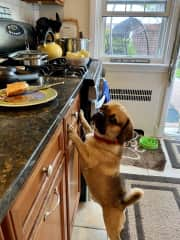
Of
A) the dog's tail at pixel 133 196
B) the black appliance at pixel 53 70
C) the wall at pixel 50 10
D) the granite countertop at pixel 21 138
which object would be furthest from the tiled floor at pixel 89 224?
the wall at pixel 50 10

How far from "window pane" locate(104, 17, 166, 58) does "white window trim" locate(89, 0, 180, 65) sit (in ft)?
0.28

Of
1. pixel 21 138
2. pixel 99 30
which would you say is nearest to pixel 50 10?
Result: pixel 99 30

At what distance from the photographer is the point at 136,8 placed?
82.1 inches

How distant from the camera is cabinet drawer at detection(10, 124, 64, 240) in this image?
46 cm

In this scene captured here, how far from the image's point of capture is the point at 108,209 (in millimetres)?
1076

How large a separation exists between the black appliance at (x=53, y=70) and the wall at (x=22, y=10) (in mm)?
125

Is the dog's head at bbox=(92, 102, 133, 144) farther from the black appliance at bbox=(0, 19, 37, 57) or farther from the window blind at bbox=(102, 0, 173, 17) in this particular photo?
the window blind at bbox=(102, 0, 173, 17)

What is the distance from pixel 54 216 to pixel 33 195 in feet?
1.02

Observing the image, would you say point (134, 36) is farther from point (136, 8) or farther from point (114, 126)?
point (114, 126)

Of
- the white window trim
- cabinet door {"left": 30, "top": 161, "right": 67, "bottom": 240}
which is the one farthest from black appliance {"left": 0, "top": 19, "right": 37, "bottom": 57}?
cabinet door {"left": 30, "top": 161, "right": 67, "bottom": 240}

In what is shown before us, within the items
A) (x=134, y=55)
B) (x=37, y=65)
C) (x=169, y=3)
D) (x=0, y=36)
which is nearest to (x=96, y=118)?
(x=37, y=65)

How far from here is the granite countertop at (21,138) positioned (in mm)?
396

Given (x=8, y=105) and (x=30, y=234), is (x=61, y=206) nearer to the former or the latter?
(x=30, y=234)

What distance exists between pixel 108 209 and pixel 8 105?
0.77 metres
